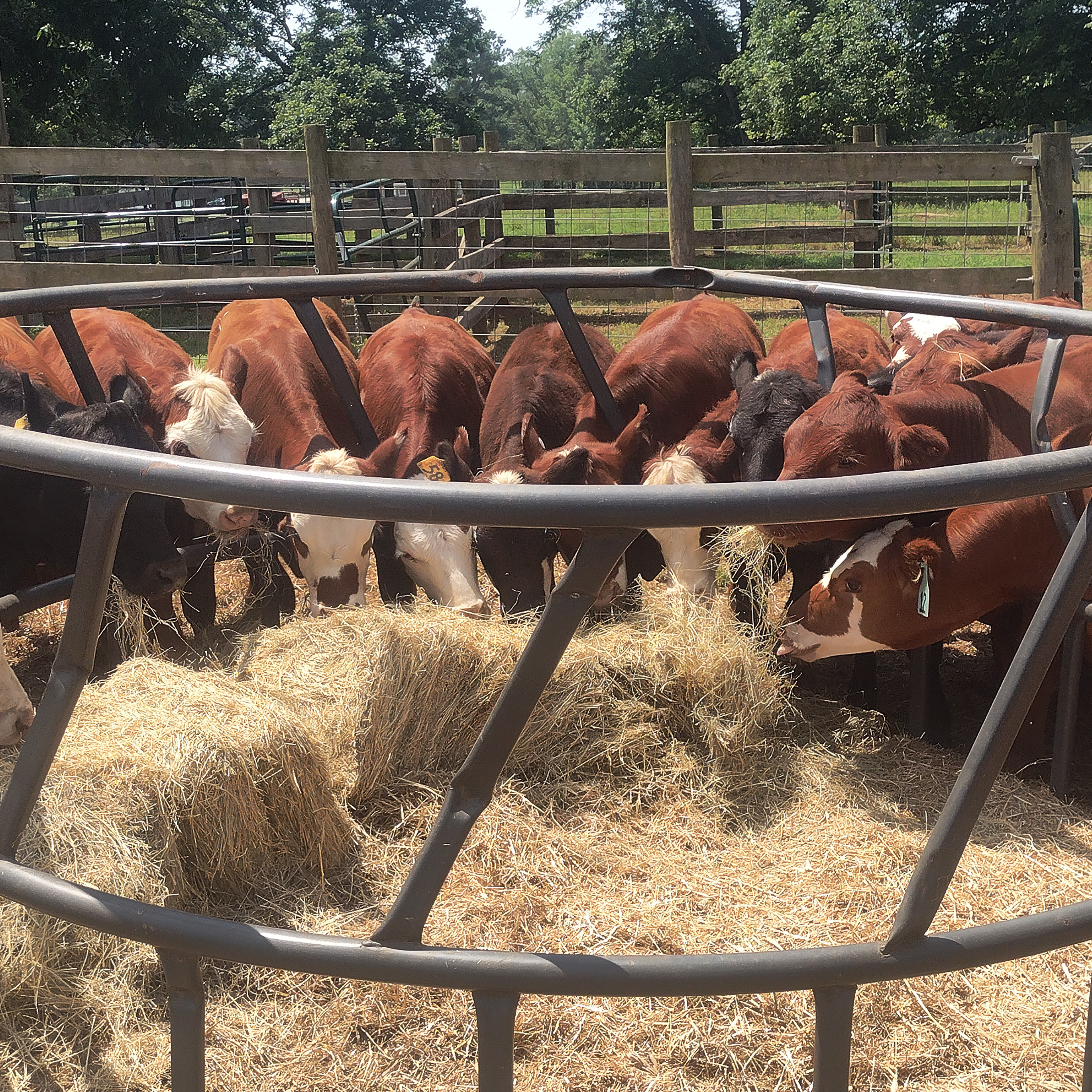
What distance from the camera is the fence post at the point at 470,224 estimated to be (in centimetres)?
1378

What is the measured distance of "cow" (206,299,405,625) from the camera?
4.48m

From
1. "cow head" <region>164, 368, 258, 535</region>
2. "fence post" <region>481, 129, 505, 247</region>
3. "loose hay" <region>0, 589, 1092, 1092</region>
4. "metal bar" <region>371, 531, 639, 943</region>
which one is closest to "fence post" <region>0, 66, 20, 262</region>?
"fence post" <region>481, 129, 505, 247</region>

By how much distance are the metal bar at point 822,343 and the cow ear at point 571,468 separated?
101 cm

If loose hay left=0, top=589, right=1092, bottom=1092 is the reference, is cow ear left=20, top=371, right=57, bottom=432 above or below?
above

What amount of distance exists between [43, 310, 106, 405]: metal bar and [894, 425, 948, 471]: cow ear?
270cm

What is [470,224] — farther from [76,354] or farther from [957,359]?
[76,354]

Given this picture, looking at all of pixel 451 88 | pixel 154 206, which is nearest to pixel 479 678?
pixel 154 206

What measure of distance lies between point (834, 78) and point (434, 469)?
110 feet

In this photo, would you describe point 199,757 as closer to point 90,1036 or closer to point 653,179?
point 90,1036

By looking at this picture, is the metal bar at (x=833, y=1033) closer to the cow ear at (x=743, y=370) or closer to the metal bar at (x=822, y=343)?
the metal bar at (x=822, y=343)

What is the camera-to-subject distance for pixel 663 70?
41.2m

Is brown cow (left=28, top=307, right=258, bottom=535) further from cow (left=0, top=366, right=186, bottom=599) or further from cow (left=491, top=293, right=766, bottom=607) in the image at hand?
cow (left=491, top=293, right=766, bottom=607)

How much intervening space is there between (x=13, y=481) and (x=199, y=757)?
78.8 inches

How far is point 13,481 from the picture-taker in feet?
13.8
